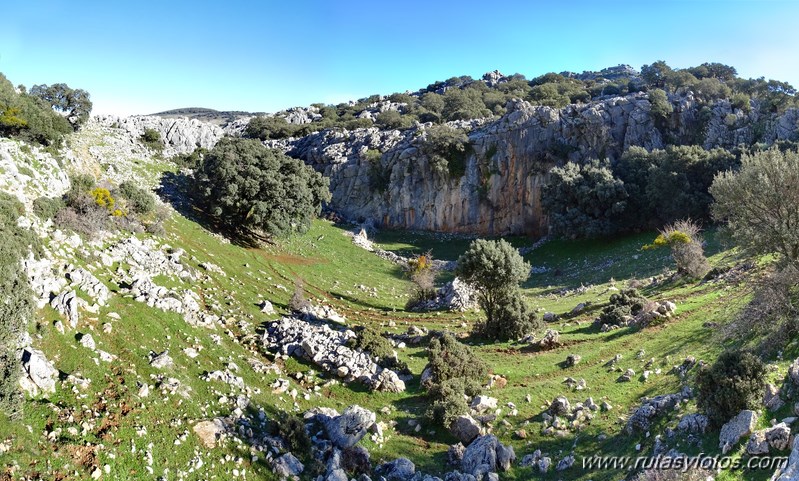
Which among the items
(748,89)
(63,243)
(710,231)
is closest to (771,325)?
(63,243)

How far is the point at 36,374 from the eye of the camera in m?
14.7

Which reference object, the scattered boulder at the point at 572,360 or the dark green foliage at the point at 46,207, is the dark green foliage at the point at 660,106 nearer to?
the scattered boulder at the point at 572,360

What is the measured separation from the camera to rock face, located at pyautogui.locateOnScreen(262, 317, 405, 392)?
23.2 m

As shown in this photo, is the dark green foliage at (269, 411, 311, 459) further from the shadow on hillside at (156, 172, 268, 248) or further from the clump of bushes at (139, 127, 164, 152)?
the clump of bushes at (139, 127, 164, 152)

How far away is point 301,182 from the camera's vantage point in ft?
164

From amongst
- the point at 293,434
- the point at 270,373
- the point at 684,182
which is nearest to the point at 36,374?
the point at 293,434

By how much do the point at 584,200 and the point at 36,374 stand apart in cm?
6251

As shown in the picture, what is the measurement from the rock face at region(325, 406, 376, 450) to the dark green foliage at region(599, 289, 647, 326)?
18620 millimetres

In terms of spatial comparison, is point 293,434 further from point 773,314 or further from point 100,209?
point 100,209

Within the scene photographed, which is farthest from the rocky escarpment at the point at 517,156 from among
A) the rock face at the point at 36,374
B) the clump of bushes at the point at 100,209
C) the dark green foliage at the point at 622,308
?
the rock face at the point at 36,374

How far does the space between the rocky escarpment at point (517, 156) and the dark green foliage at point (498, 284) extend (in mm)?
45353

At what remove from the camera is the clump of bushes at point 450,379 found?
1975cm

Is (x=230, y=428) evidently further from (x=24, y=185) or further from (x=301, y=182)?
(x=301, y=182)

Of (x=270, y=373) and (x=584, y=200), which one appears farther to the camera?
(x=584, y=200)
